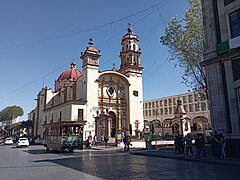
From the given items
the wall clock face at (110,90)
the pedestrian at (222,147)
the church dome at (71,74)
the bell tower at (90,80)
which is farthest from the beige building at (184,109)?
the pedestrian at (222,147)

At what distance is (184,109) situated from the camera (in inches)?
2454

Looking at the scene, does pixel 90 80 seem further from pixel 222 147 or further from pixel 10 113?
pixel 10 113

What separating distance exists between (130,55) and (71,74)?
15.1m

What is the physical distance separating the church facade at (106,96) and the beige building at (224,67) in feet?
76.6

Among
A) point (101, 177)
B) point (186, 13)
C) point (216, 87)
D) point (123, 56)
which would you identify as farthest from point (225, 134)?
point (123, 56)

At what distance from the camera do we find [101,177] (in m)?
8.66

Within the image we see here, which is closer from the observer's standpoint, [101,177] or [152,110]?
[101,177]

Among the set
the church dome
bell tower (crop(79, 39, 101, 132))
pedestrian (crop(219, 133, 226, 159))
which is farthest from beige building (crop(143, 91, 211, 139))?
pedestrian (crop(219, 133, 226, 159))

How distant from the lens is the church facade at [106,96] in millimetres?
36031

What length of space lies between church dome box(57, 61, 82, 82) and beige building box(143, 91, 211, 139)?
20.0 m

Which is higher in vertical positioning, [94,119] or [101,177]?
[94,119]

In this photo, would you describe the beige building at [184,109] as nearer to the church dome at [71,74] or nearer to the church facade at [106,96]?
the church facade at [106,96]

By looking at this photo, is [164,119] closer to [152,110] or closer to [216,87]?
[152,110]

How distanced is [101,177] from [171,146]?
60.5ft
